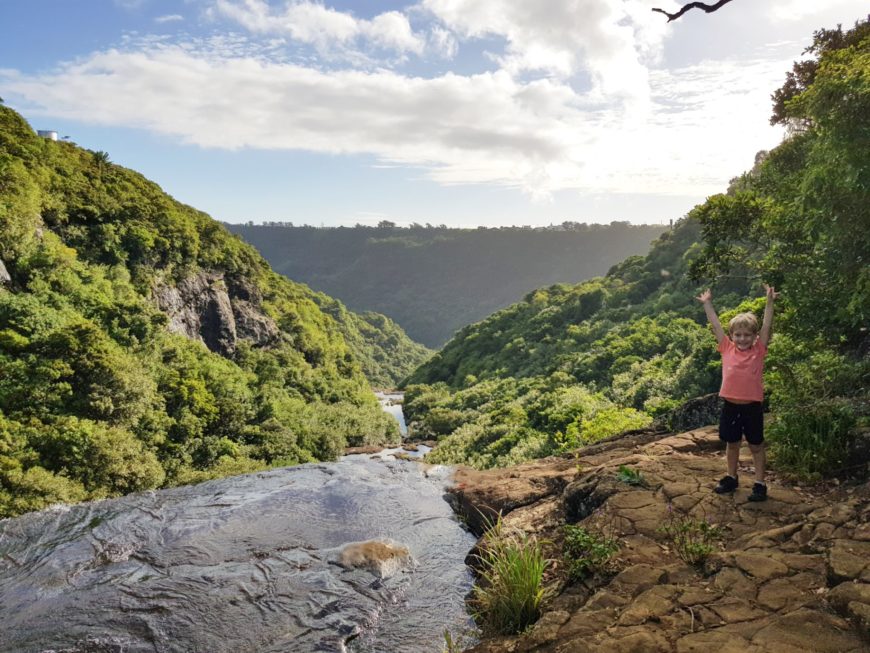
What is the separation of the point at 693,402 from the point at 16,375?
28.1m

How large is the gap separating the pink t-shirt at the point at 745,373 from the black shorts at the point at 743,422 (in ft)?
0.55

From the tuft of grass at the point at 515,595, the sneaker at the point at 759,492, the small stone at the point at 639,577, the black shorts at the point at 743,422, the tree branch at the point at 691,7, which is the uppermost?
the tree branch at the point at 691,7

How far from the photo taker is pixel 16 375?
2308cm

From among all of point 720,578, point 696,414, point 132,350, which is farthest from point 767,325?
point 132,350

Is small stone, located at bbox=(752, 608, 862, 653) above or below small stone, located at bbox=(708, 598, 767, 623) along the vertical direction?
above

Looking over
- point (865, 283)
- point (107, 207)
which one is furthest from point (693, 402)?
point (107, 207)

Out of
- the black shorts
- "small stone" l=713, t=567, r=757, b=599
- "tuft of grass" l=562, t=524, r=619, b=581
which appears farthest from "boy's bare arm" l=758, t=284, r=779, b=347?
"tuft of grass" l=562, t=524, r=619, b=581

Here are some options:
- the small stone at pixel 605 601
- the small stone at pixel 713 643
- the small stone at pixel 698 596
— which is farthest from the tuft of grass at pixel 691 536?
the small stone at pixel 713 643

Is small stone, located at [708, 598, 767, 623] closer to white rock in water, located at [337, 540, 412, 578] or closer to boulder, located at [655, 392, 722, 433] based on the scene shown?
white rock in water, located at [337, 540, 412, 578]

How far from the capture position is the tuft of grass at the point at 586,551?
6801 mm

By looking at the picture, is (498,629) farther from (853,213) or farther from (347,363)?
(347,363)

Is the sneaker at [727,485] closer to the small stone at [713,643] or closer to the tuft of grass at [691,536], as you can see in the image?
the tuft of grass at [691,536]

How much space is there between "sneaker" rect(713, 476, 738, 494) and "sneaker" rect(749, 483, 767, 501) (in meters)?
0.43

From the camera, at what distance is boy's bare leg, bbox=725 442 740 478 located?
7.27 m
